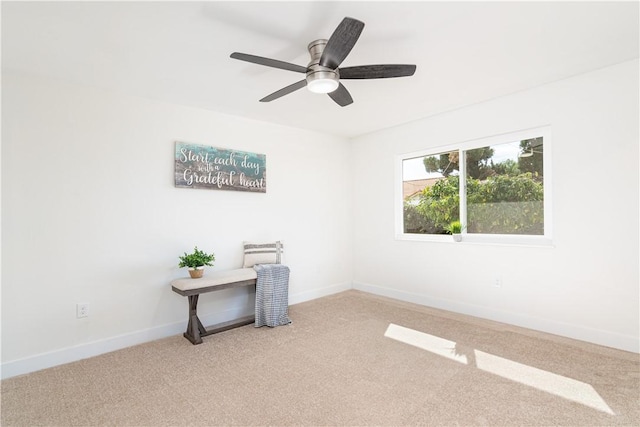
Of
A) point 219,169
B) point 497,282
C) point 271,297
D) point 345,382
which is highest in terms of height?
point 219,169

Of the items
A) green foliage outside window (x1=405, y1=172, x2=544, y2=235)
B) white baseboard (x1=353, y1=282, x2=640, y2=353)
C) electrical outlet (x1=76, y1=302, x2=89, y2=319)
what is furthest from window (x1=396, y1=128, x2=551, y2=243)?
electrical outlet (x1=76, y1=302, x2=89, y2=319)

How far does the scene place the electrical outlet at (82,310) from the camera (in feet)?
9.30

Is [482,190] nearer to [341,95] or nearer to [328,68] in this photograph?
[341,95]

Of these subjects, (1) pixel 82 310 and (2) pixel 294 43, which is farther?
(1) pixel 82 310

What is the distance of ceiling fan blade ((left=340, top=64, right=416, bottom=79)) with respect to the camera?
2.17 metres

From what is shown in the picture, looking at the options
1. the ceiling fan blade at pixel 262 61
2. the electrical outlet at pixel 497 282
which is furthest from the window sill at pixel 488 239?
the ceiling fan blade at pixel 262 61

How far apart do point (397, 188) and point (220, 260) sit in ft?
8.33

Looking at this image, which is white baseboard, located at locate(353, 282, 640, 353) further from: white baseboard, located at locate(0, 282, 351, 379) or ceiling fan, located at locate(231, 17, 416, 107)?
ceiling fan, located at locate(231, 17, 416, 107)

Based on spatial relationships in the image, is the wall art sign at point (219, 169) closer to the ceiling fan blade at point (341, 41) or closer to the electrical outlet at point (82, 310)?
the electrical outlet at point (82, 310)

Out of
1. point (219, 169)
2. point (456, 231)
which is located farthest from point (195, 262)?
point (456, 231)

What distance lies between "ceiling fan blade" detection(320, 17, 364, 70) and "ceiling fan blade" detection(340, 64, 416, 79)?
0.40 ft

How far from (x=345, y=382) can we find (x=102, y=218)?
253cm

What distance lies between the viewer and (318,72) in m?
2.24

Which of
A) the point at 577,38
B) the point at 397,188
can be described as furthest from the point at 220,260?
the point at 577,38
